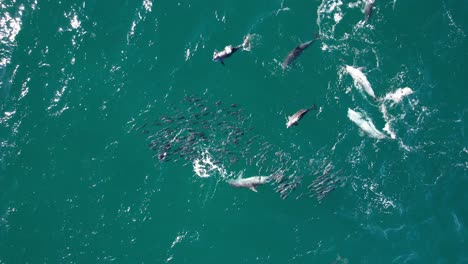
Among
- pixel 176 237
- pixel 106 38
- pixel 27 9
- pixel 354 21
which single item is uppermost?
pixel 27 9

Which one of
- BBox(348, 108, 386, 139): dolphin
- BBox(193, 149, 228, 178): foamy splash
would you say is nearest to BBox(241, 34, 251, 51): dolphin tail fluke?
BBox(193, 149, 228, 178): foamy splash

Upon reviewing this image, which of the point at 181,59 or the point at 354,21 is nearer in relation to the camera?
the point at 354,21

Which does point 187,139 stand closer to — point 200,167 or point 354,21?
point 200,167

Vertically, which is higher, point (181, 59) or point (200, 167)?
point (181, 59)

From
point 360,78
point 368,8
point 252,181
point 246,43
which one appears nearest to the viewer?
point 368,8

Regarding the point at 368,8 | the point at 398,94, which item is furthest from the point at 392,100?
the point at 368,8

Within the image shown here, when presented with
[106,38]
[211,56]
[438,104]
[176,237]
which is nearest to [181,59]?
[211,56]

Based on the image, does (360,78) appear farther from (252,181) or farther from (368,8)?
(252,181)

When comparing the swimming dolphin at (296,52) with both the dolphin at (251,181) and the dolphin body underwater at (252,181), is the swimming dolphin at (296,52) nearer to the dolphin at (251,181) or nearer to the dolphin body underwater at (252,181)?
the dolphin body underwater at (252,181)

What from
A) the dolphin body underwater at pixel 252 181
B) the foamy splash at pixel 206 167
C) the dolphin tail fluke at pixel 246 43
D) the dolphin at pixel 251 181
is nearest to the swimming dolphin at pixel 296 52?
the dolphin tail fluke at pixel 246 43
